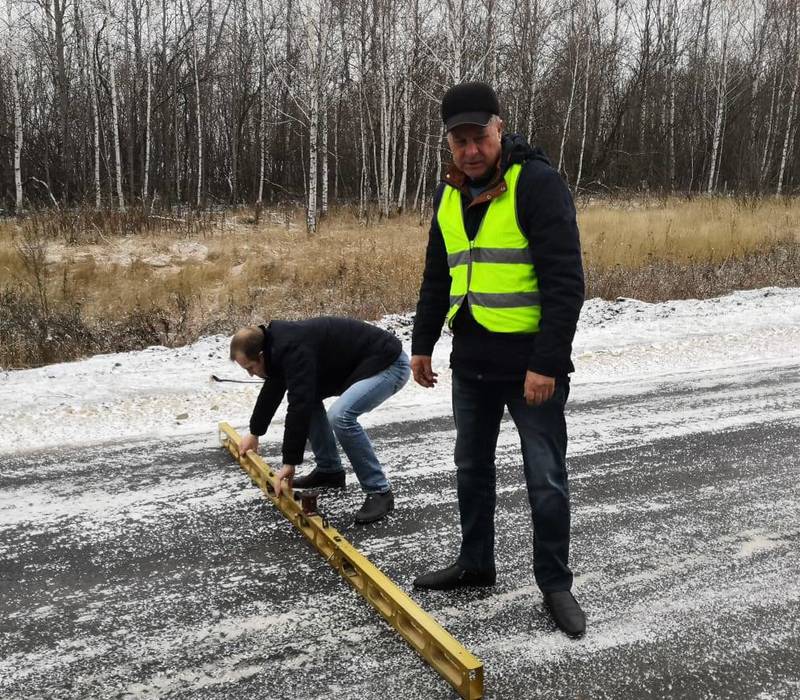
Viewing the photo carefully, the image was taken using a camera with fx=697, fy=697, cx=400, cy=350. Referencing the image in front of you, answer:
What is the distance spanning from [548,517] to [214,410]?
3789 mm

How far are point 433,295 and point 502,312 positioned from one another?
1.61 feet

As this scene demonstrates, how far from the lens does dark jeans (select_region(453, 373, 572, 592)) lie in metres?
2.80

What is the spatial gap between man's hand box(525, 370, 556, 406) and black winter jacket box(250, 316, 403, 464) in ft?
4.34

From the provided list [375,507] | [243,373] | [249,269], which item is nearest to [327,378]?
[375,507]

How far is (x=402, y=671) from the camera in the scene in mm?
2656

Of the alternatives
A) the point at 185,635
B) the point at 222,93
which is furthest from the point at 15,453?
the point at 222,93

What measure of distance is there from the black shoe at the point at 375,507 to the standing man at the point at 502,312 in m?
0.75

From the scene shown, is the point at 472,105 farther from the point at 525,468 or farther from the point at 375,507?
the point at 375,507

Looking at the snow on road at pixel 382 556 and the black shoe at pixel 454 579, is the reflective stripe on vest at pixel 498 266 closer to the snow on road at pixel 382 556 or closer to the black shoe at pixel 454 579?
the black shoe at pixel 454 579

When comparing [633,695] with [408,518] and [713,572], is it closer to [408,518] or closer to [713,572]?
[713,572]

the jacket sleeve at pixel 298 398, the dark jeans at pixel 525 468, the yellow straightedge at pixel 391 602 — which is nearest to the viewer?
the yellow straightedge at pixel 391 602

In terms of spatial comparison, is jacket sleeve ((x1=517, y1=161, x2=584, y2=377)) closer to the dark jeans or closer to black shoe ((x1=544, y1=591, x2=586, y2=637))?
the dark jeans

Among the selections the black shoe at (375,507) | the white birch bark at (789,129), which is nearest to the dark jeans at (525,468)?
the black shoe at (375,507)

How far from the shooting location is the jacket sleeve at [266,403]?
12.7 ft
